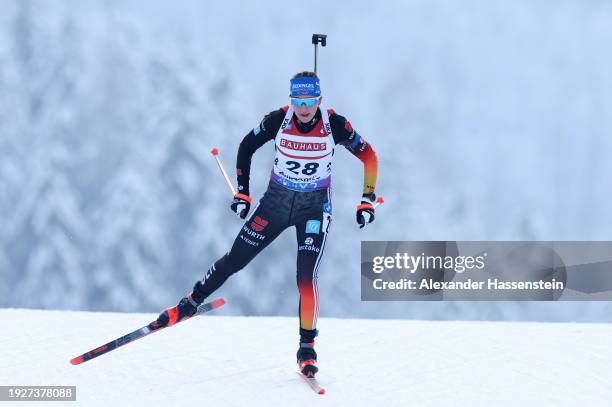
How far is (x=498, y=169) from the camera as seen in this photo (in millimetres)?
7852

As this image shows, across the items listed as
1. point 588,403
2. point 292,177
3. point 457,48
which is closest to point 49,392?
point 292,177

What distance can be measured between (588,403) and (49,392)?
9.71 feet

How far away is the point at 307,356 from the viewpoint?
3.39m

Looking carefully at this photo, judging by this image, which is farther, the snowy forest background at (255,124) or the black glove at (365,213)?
the snowy forest background at (255,124)

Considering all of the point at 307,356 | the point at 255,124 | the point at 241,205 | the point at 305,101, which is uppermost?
the point at 255,124

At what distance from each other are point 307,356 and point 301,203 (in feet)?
3.01

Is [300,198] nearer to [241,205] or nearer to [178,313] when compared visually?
[241,205]

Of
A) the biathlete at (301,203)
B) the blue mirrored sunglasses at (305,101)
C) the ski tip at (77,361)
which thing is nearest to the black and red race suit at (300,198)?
the biathlete at (301,203)

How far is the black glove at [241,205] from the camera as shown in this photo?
138 inches

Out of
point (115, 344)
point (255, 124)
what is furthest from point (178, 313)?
point (255, 124)

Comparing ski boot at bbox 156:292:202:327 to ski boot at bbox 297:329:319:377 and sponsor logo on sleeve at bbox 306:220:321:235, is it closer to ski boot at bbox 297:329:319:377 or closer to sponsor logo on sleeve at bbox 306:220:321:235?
ski boot at bbox 297:329:319:377

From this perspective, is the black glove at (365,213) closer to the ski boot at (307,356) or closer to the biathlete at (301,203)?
the biathlete at (301,203)

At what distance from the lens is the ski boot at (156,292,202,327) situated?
3477mm

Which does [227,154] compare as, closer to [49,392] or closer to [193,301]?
[193,301]
